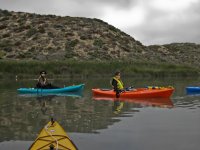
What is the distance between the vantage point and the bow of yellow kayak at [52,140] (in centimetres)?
963

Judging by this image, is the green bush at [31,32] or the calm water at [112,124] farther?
the green bush at [31,32]

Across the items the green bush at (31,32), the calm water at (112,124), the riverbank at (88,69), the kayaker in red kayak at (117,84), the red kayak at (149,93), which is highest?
the green bush at (31,32)

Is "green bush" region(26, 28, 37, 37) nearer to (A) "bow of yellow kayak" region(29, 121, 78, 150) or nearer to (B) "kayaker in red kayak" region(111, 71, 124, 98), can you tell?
(B) "kayaker in red kayak" region(111, 71, 124, 98)

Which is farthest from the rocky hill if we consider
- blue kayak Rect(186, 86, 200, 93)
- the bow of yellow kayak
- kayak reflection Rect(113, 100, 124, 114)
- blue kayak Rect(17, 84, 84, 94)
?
the bow of yellow kayak

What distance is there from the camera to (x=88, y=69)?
53.1 metres

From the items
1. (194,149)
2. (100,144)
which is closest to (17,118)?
(100,144)

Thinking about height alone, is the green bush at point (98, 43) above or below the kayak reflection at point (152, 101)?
above

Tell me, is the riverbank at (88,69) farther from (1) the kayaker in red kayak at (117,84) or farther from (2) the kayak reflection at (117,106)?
(2) the kayak reflection at (117,106)

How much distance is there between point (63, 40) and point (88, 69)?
14.0 m

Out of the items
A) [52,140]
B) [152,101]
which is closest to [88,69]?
[152,101]

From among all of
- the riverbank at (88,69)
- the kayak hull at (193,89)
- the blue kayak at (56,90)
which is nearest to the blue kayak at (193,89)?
the kayak hull at (193,89)

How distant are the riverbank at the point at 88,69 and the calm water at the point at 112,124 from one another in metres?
28.4

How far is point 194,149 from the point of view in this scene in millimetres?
10414

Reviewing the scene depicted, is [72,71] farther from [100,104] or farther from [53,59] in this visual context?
[100,104]
